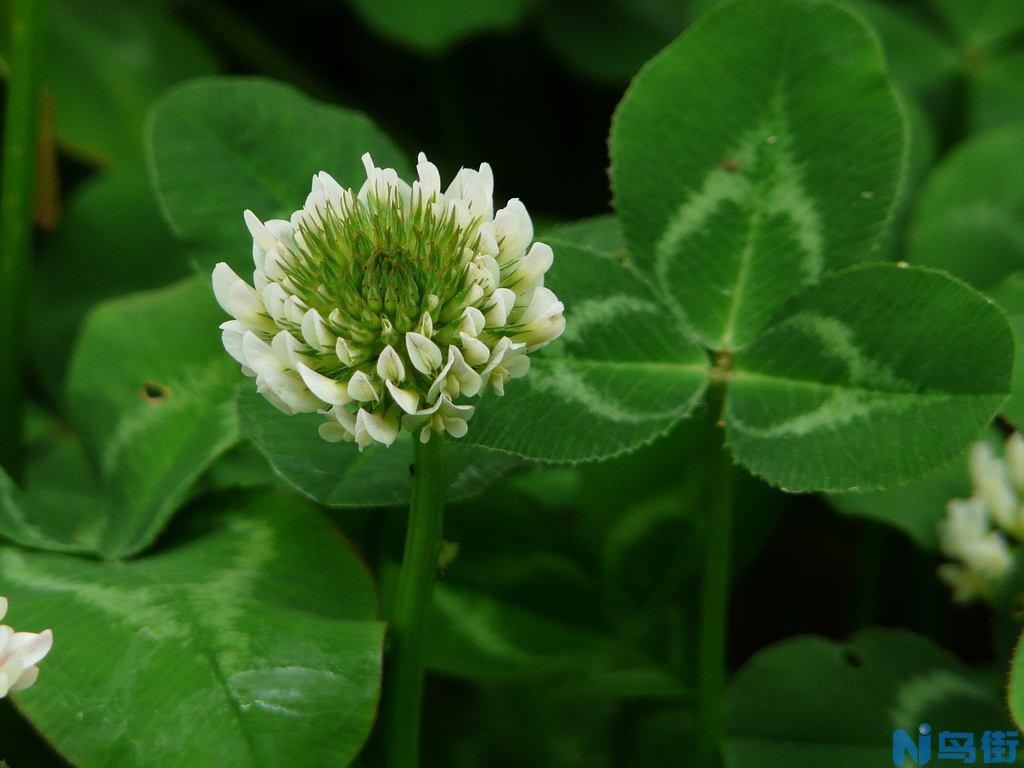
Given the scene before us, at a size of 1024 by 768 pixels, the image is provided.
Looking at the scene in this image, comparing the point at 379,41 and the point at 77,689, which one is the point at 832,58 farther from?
the point at 379,41

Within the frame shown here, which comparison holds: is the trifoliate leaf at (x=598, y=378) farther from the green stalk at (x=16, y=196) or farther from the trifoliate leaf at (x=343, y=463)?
the green stalk at (x=16, y=196)

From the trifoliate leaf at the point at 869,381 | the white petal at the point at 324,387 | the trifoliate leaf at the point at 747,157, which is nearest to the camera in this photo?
the white petal at the point at 324,387

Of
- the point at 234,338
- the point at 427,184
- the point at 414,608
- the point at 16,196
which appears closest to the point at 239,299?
the point at 234,338

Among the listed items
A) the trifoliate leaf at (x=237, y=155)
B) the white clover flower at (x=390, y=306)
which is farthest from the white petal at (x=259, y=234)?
the trifoliate leaf at (x=237, y=155)

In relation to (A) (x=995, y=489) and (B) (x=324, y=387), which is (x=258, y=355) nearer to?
(B) (x=324, y=387)

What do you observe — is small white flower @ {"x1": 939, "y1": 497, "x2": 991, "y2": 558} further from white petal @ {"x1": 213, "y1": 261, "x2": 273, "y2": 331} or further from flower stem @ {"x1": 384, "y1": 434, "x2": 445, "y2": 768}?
white petal @ {"x1": 213, "y1": 261, "x2": 273, "y2": 331}

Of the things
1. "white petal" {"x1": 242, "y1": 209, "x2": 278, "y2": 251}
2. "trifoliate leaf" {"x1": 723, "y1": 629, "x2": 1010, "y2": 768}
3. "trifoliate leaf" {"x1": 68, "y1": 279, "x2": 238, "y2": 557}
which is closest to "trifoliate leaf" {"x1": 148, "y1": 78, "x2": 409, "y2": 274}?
"trifoliate leaf" {"x1": 68, "y1": 279, "x2": 238, "y2": 557}
